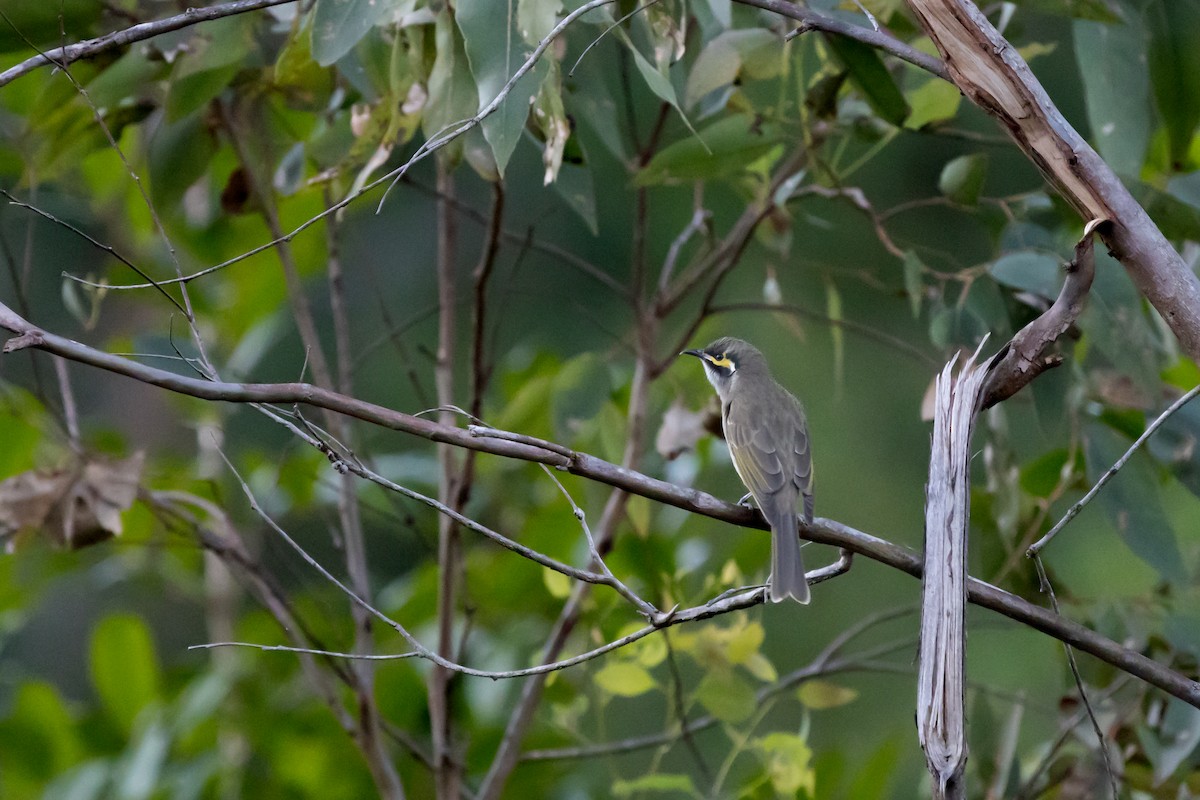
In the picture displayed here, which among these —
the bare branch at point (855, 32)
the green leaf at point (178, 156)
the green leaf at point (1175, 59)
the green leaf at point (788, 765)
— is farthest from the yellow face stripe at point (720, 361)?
the bare branch at point (855, 32)

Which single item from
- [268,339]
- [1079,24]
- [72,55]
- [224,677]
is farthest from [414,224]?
[72,55]

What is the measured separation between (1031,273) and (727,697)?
1.09 metres

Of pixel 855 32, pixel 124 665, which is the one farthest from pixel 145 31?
pixel 124 665

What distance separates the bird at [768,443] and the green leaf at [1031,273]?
1.87 feet

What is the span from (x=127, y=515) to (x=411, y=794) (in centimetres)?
120

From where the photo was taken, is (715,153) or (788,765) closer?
(715,153)

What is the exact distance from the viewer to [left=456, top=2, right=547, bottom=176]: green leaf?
1.75 metres

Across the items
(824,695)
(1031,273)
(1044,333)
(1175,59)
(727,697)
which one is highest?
(1175,59)

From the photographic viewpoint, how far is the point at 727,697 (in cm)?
267

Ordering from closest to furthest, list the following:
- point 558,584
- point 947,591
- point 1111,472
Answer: point 947,591, point 1111,472, point 558,584

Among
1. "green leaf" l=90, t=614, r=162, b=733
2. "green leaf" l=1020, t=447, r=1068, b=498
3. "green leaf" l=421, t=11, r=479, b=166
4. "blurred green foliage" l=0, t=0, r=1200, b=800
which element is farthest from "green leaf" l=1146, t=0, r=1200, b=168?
"green leaf" l=90, t=614, r=162, b=733

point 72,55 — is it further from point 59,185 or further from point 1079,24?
point 59,185

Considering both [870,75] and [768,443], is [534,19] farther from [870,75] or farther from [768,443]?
[768,443]

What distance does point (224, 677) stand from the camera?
3.35 metres
